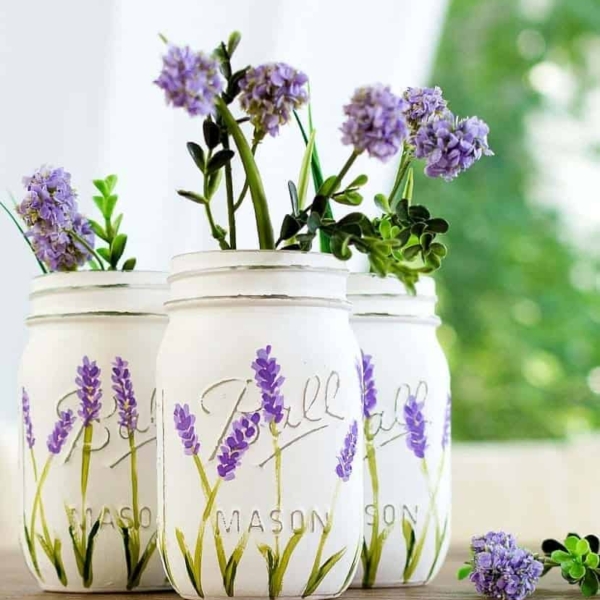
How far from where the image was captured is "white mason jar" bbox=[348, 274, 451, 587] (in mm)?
917

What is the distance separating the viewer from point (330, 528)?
791mm

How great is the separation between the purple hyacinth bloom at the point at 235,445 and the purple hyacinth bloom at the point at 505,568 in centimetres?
20

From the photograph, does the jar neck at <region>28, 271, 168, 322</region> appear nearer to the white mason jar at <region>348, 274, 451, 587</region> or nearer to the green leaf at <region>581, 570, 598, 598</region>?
the white mason jar at <region>348, 274, 451, 587</region>

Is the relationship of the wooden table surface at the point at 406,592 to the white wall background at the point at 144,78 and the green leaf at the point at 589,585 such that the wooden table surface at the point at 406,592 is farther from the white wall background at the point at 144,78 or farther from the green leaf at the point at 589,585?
the white wall background at the point at 144,78

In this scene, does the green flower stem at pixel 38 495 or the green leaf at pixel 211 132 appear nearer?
the green leaf at pixel 211 132

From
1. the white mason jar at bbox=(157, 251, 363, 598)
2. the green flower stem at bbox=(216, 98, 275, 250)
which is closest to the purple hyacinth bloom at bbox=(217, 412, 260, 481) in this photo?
the white mason jar at bbox=(157, 251, 363, 598)

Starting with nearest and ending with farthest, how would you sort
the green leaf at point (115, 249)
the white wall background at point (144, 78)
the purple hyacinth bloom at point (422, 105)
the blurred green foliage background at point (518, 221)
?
the purple hyacinth bloom at point (422, 105)
the green leaf at point (115, 249)
the white wall background at point (144, 78)
the blurred green foliage background at point (518, 221)

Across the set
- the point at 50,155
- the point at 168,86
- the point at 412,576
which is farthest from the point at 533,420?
the point at 168,86

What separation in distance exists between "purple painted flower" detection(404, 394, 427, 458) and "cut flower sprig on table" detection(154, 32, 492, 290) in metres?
0.14

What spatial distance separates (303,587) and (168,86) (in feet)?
1.13

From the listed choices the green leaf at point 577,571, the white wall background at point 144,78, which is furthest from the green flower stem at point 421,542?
the white wall background at point 144,78

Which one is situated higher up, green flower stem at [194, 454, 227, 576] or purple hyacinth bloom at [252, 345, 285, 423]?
purple hyacinth bloom at [252, 345, 285, 423]

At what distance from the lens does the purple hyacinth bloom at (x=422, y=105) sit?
2.73 ft

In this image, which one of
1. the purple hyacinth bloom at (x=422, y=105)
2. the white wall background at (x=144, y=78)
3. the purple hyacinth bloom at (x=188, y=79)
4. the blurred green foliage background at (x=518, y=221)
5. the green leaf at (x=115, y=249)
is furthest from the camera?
the blurred green foliage background at (x=518, y=221)
